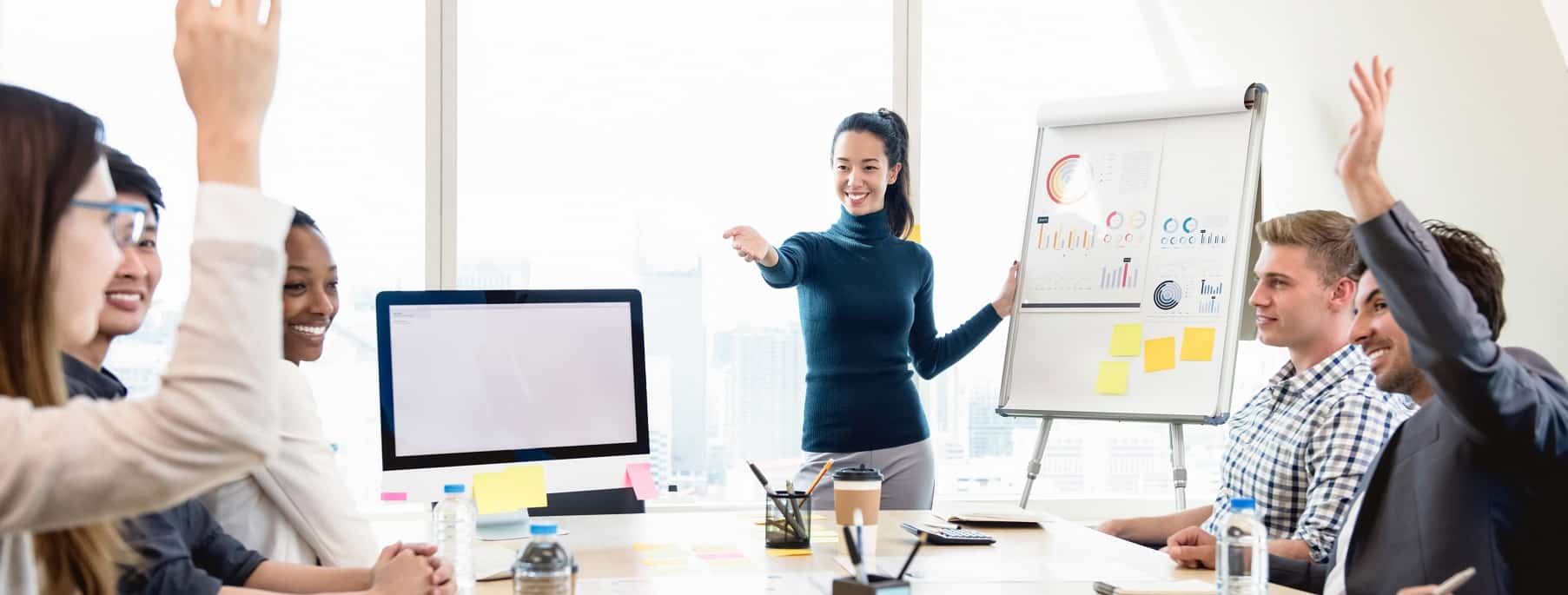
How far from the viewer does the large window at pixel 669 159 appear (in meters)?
3.82

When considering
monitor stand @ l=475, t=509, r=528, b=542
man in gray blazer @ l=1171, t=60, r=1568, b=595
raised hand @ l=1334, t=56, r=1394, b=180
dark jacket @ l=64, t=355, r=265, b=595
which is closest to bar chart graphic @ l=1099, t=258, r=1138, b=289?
man in gray blazer @ l=1171, t=60, r=1568, b=595

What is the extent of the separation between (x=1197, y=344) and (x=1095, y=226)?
18.4 inches

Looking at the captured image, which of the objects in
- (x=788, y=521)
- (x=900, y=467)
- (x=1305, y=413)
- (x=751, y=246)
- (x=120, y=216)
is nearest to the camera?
(x=120, y=216)

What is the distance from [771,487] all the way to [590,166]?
204 centimetres

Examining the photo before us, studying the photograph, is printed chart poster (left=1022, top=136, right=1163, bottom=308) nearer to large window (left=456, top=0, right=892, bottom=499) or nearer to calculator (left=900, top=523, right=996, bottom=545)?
large window (left=456, top=0, right=892, bottom=499)

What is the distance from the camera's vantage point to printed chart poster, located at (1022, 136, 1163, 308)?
3.58 meters

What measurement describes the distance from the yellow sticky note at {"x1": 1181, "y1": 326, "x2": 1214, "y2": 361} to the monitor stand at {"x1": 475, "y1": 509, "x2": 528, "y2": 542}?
6.55 feet

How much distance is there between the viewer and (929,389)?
4176 mm

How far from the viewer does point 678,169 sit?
4027 millimetres

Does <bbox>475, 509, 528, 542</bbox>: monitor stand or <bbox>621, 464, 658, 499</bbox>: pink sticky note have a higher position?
<bbox>621, 464, 658, 499</bbox>: pink sticky note

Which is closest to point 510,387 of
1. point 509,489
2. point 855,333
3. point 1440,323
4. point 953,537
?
point 509,489

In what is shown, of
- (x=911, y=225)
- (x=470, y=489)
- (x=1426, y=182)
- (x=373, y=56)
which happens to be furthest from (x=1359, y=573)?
(x=373, y=56)

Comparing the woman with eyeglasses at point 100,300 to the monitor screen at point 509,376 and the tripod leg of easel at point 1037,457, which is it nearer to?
the monitor screen at point 509,376

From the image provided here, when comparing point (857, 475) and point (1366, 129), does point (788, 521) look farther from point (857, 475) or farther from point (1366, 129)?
point (1366, 129)
